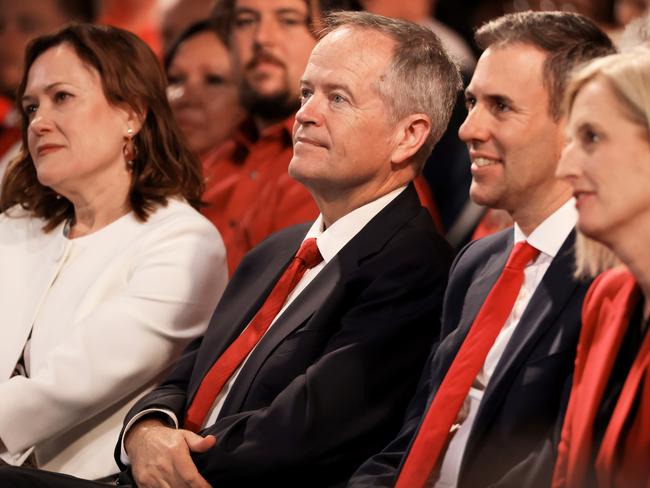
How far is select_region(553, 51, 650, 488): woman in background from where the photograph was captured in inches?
72.7

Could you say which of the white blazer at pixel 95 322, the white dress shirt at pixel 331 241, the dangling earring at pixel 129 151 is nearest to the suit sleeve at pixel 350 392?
the white dress shirt at pixel 331 241

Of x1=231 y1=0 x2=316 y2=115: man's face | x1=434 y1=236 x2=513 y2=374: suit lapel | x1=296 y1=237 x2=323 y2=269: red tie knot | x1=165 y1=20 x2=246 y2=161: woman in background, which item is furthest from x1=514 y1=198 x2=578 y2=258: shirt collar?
x1=165 y1=20 x2=246 y2=161: woman in background

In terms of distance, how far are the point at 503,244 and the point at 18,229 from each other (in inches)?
60.0

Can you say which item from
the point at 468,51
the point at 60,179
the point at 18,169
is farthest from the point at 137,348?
the point at 468,51

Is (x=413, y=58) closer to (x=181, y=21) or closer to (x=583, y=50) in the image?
(x=583, y=50)

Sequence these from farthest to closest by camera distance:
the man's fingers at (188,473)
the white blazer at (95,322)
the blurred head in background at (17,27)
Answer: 1. the blurred head in background at (17,27)
2. the white blazer at (95,322)
3. the man's fingers at (188,473)

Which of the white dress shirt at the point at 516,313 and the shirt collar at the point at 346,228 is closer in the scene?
the white dress shirt at the point at 516,313

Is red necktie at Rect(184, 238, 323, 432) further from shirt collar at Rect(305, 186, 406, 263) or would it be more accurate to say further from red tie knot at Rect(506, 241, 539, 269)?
red tie knot at Rect(506, 241, 539, 269)

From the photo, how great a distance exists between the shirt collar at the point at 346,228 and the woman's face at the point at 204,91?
70.9 inches

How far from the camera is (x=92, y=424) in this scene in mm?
2914

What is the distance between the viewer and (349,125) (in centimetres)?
260

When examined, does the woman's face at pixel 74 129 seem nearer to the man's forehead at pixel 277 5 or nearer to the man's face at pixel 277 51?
the man's face at pixel 277 51

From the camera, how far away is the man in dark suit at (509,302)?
2.06 meters

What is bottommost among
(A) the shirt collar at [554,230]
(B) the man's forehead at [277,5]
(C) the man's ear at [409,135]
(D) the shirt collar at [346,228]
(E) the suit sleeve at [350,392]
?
(E) the suit sleeve at [350,392]
